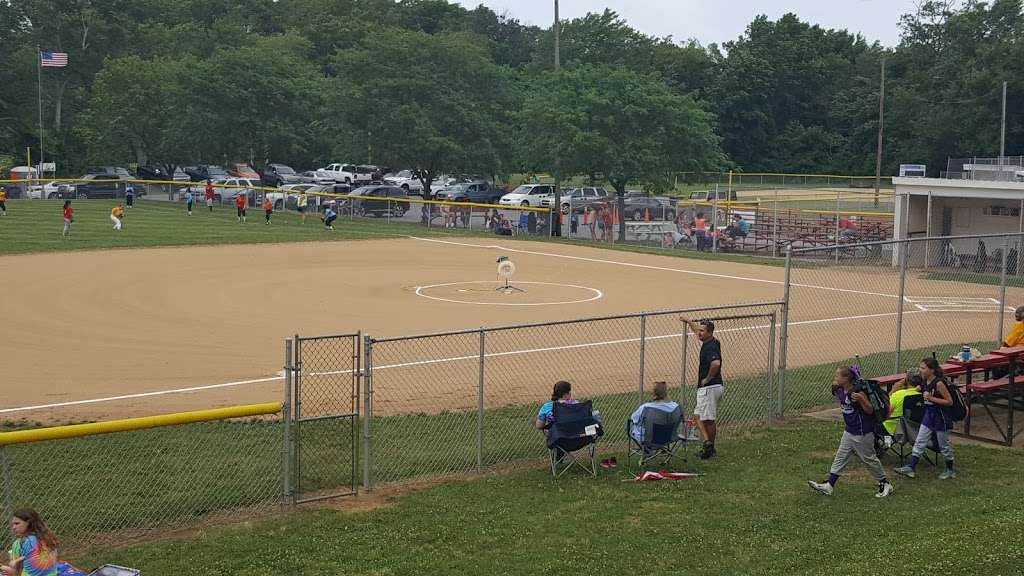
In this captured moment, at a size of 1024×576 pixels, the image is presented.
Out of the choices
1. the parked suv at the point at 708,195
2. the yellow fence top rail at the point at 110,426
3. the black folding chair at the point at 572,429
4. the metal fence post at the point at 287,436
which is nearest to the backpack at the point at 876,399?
the black folding chair at the point at 572,429

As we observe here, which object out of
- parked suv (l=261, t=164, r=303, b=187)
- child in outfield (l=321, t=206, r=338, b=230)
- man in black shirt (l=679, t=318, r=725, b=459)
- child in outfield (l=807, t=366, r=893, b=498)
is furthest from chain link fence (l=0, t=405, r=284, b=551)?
parked suv (l=261, t=164, r=303, b=187)

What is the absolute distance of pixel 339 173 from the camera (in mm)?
89500

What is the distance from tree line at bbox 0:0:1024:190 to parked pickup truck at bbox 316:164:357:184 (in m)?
1.53

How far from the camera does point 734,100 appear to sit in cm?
9962

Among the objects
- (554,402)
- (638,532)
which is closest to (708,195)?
(554,402)

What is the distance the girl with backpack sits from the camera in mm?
14203

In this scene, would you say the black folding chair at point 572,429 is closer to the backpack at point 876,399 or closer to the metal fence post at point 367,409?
the metal fence post at point 367,409

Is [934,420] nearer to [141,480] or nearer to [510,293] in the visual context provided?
[141,480]

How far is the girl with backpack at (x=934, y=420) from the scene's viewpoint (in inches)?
559

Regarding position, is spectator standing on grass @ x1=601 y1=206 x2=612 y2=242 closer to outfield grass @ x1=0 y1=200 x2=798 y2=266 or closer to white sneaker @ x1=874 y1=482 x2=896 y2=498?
outfield grass @ x1=0 y1=200 x2=798 y2=266

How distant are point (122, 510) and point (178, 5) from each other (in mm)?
118384

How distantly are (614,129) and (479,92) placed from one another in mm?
12613

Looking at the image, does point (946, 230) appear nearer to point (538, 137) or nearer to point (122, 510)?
point (538, 137)

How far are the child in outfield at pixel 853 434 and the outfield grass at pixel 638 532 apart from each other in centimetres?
21
